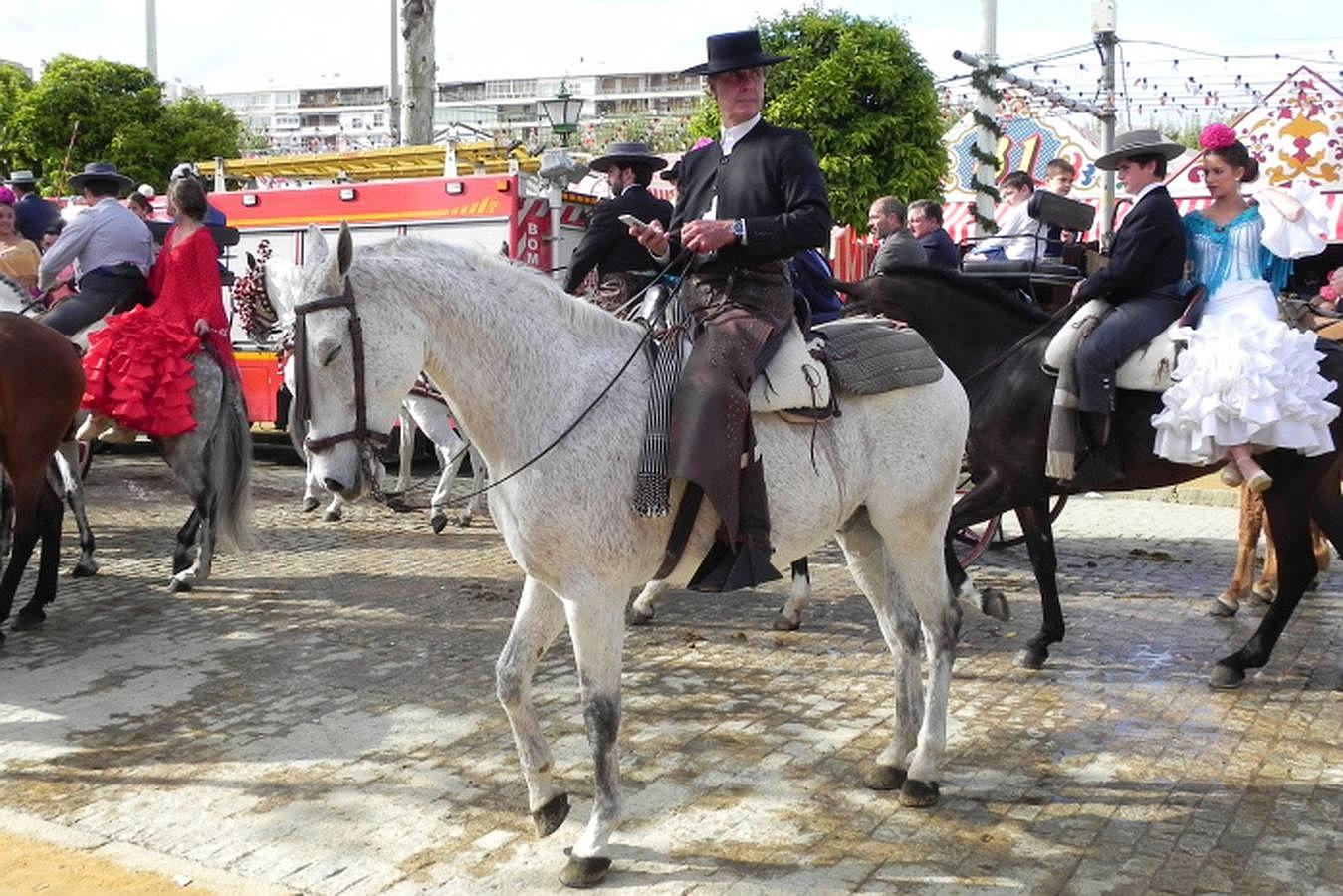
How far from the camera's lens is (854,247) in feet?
69.3

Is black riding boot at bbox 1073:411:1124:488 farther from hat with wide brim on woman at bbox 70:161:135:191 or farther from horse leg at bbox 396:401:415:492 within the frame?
hat with wide brim on woman at bbox 70:161:135:191

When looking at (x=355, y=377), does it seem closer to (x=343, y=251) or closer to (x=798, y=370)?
(x=343, y=251)

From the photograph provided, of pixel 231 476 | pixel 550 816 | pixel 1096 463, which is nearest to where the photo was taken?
pixel 550 816

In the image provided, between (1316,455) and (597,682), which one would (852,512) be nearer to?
(597,682)

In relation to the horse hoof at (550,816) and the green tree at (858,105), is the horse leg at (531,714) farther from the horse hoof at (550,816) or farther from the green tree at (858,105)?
the green tree at (858,105)

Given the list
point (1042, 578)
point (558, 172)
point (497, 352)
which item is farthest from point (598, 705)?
point (558, 172)

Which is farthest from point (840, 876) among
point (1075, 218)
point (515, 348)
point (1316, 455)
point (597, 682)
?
point (1075, 218)

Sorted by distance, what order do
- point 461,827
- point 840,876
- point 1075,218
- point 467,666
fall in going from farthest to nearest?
point 1075,218, point 467,666, point 461,827, point 840,876

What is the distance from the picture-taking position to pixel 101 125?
2823cm

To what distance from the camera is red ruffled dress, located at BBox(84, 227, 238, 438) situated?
26.3 feet

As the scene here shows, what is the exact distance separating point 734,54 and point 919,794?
2.80 meters

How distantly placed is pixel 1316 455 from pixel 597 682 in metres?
4.41

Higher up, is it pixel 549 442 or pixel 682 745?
pixel 549 442

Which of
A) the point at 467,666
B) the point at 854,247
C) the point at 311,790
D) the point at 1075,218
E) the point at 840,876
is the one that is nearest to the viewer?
the point at 840,876
